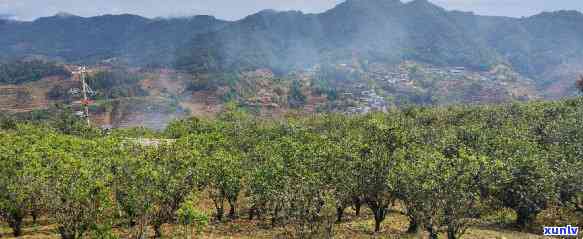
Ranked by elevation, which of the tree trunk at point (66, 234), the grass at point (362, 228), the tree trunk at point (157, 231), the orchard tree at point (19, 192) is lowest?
the grass at point (362, 228)

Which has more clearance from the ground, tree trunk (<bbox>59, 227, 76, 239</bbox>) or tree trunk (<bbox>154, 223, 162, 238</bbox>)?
tree trunk (<bbox>59, 227, 76, 239</bbox>)

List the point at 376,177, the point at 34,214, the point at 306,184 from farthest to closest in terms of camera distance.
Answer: the point at 34,214 < the point at 376,177 < the point at 306,184

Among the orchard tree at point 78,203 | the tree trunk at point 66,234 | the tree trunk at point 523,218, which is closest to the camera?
the orchard tree at point 78,203

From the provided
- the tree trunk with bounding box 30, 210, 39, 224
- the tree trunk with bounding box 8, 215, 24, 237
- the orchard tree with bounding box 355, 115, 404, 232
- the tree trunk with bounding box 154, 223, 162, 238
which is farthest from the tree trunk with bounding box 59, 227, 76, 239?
the orchard tree with bounding box 355, 115, 404, 232

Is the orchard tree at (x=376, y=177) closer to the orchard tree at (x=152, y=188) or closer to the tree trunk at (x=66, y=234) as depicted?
the orchard tree at (x=152, y=188)

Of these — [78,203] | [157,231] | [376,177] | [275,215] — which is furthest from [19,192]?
[376,177]

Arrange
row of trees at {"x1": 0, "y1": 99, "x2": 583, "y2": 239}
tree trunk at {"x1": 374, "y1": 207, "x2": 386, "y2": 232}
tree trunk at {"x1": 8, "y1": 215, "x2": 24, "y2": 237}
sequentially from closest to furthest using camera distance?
1. row of trees at {"x1": 0, "y1": 99, "x2": 583, "y2": 239}
2. tree trunk at {"x1": 8, "y1": 215, "x2": 24, "y2": 237}
3. tree trunk at {"x1": 374, "y1": 207, "x2": 386, "y2": 232}

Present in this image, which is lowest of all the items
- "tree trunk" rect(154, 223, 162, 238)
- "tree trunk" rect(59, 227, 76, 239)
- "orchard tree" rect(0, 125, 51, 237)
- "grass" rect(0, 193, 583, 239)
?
"grass" rect(0, 193, 583, 239)

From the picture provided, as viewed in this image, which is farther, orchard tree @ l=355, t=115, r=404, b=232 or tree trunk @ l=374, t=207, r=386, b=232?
tree trunk @ l=374, t=207, r=386, b=232

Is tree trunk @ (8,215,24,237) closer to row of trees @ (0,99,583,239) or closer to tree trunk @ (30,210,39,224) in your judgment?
row of trees @ (0,99,583,239)

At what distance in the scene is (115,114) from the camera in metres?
189

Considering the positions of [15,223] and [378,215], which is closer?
[15,223]

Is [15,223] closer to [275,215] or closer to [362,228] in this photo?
[275,215]

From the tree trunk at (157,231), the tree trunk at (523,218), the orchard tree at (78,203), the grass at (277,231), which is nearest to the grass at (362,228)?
the grass at (277,231)
